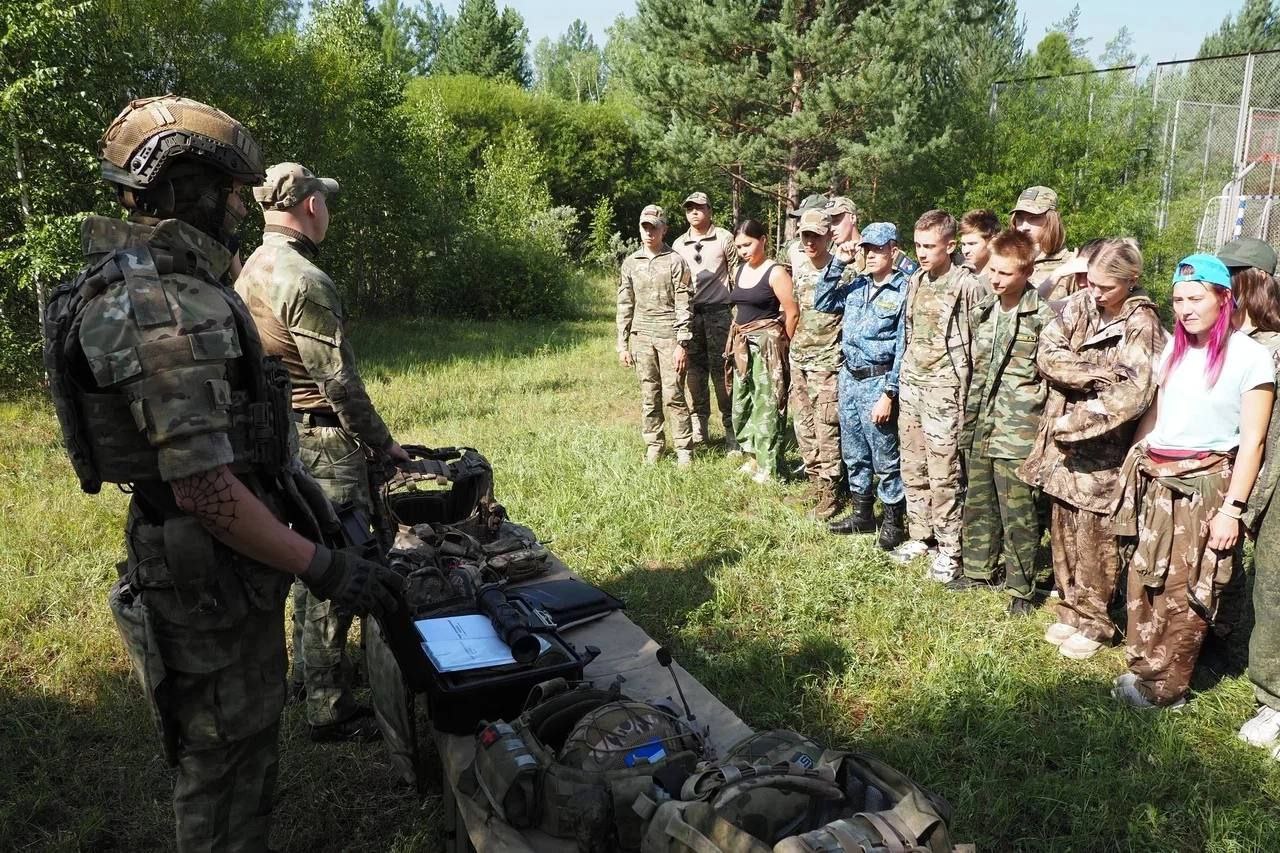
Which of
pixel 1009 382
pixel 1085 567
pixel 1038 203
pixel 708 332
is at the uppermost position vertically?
pixel 1038 203

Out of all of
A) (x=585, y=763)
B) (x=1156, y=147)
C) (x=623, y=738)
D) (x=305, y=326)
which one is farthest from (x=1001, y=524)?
(x=1156, y=147)

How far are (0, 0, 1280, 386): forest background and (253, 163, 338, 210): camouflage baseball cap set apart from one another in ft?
19.7

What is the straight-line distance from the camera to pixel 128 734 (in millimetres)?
3787

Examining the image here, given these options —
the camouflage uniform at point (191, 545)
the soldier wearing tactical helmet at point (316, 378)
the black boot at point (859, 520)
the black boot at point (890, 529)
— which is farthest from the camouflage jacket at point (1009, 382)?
the camouflage uniform at point (191, 545)

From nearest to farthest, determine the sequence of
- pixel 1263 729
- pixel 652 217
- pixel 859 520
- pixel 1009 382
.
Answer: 1. pixel 1263 729
2. pixel 1009 382
3. pixel 859 520
4. pixel 652 217

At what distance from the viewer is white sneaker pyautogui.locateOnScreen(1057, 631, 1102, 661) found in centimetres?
420

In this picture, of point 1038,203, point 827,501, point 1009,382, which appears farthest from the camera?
point 827,501

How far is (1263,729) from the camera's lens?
136 inches

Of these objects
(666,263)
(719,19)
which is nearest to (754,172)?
(719,19)

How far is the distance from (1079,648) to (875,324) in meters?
2.15

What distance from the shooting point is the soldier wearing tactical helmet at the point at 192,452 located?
211 cm

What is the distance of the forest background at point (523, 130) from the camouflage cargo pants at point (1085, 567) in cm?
837

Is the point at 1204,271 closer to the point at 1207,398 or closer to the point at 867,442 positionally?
the point at 1207,398

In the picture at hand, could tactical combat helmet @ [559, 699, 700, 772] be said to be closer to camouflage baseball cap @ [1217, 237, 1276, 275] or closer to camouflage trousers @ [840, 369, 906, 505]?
camouflage baseball cap @ [1217, 237, 1276, 275]
